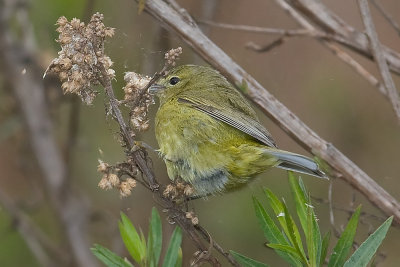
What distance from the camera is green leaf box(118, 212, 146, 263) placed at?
2.37 meters

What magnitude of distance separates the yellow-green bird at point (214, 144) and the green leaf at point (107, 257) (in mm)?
941

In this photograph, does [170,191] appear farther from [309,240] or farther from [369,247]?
[369,247]

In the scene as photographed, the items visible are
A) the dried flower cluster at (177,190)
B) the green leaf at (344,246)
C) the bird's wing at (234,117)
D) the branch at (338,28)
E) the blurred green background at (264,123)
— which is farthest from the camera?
the blurred green background at (264,123)

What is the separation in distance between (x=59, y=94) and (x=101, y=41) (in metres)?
2.27

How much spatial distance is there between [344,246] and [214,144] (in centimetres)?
117

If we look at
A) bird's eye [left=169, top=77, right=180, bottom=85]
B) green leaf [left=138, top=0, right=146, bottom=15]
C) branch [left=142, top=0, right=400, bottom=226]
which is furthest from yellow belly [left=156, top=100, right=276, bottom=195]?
green leaf [left=138, top=0, right=146, bottom=15]

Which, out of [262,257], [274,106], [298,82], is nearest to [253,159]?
[274,106]

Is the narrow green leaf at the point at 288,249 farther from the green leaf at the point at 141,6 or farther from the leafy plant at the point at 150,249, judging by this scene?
the green leaf at the point at 141,6

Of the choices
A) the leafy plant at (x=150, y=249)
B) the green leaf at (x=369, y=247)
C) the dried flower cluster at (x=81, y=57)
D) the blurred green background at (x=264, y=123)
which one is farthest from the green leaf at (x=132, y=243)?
the blurred green background at (x=264, y=123)

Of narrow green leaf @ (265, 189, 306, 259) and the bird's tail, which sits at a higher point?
the bird's tail

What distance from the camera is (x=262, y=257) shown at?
4.61 m

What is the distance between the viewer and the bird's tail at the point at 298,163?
2750mm

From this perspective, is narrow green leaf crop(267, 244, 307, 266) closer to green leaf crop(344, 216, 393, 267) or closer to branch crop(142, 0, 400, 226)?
Result: green leaf crop(344, 216, 393, 267)

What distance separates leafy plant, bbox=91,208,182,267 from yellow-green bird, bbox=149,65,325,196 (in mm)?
800
